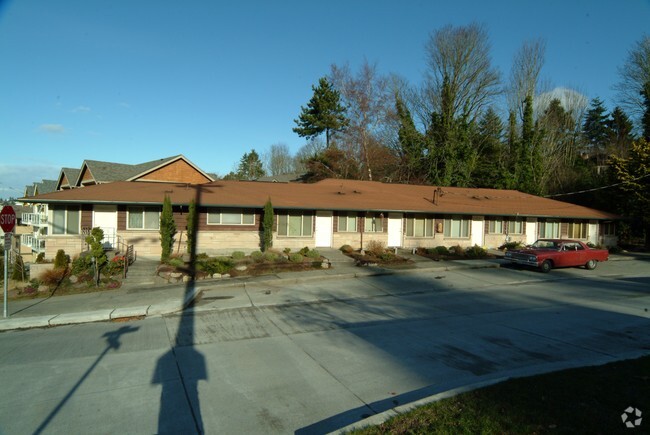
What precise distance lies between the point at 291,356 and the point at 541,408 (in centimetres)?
434

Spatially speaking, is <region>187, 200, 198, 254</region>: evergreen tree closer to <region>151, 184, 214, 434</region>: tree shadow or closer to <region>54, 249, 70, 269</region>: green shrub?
<region>54, 249, 70, 269</region>: green shrub

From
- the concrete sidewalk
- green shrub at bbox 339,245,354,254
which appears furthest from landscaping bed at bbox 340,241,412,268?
the concrete sidewalk

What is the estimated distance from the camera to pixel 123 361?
787cm

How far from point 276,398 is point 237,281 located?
10.5 m

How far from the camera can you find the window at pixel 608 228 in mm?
31781

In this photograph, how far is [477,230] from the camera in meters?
27.6

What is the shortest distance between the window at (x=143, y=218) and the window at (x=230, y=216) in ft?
8.37

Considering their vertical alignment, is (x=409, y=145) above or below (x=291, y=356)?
above

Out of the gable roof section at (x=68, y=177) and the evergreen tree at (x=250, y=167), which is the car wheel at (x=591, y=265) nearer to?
the gable roof section at (x=68, y=177)

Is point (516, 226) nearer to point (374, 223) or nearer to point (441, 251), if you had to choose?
point (441, 251)

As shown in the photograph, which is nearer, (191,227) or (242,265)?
(242,265)

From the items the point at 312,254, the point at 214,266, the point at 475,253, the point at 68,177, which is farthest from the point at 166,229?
the point at 68,177

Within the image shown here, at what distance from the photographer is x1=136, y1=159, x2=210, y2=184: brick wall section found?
121 ft

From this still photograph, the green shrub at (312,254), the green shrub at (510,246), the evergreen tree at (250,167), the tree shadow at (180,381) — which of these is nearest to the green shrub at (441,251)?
the green shrub at (510,246)
